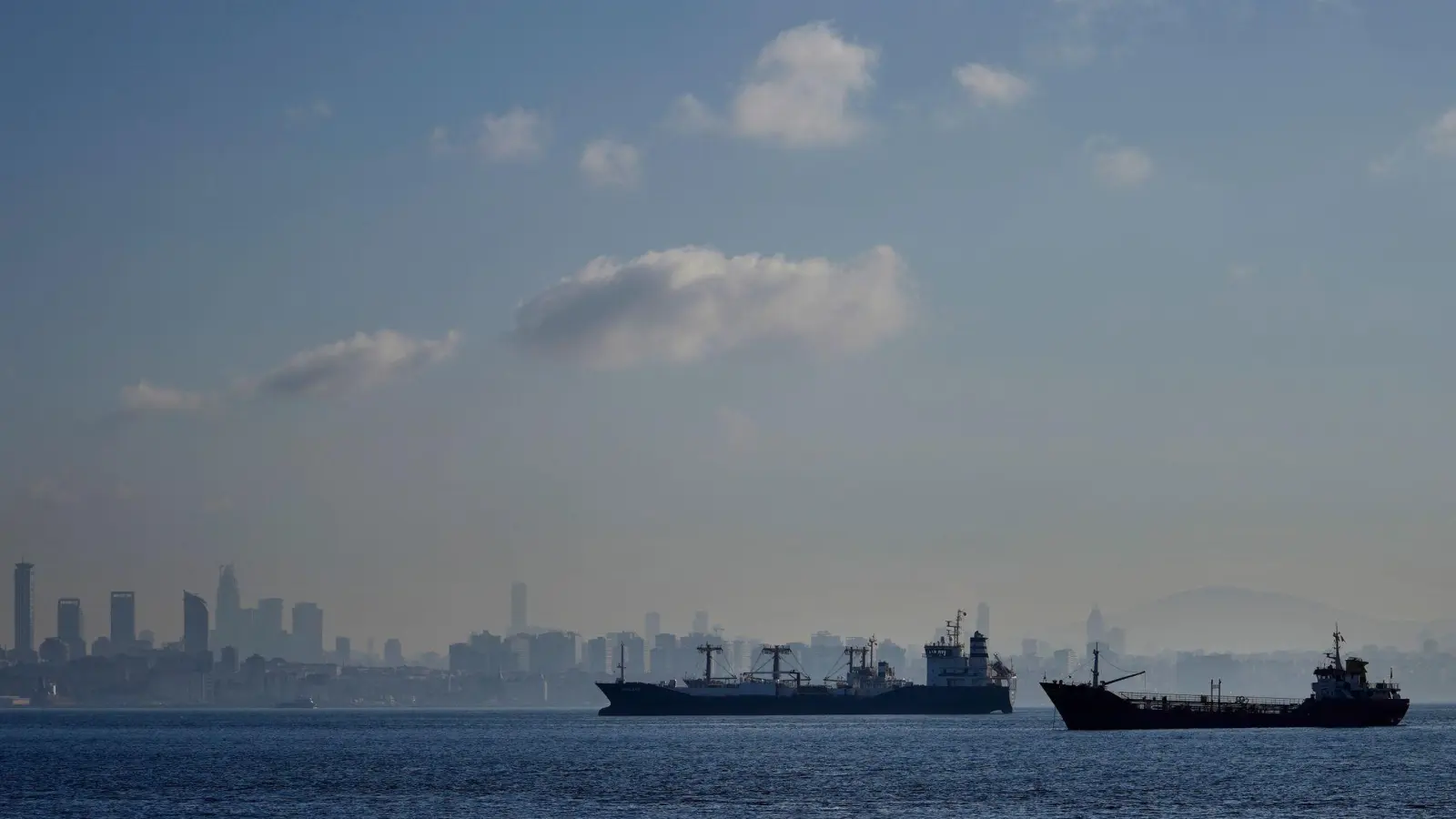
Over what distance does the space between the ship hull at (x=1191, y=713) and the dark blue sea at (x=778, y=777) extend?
128 inches

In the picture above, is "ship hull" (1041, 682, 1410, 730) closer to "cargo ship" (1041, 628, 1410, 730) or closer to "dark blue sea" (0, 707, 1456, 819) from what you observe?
"cargo ship" (1041, 628, 1410, 730)

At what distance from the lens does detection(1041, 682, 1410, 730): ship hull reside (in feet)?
533

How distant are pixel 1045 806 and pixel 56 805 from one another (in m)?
52.7

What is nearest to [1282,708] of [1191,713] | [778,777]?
[1191,713]

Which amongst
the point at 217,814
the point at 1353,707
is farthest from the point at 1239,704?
the point at 217,814

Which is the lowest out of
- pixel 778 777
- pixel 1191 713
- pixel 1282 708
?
pixel 1191 713

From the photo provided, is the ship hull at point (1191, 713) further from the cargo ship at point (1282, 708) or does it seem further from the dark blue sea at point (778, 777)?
the dark blue sea at point (778, 777)

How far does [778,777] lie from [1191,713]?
74.1 meters

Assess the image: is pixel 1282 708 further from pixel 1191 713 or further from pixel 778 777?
pixel 778 777

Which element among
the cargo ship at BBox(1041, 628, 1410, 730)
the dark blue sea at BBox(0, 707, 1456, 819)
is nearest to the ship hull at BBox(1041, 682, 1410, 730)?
the cargo ship at BBox(1041, 628, 1410, 730)

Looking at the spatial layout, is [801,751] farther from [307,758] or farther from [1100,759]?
[307,758]

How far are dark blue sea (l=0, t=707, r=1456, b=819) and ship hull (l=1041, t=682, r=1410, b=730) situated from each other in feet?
10.6

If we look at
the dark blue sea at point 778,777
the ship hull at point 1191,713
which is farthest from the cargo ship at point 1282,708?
the dark blue sea at point 778,777

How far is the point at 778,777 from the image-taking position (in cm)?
10575
